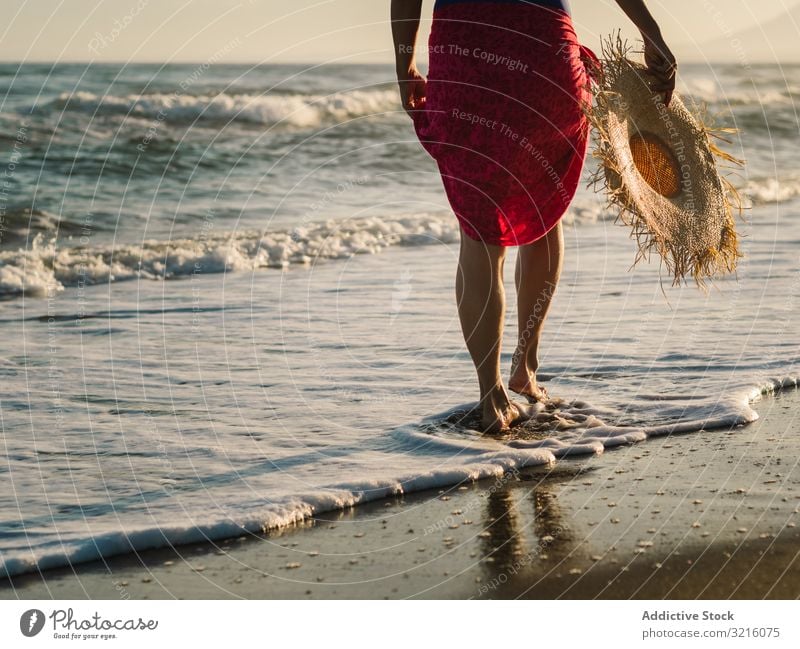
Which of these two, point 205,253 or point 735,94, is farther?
point 735,94

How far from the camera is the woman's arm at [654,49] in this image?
321 centimetres

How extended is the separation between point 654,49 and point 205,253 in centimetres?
453

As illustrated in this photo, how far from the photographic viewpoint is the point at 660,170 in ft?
12.1

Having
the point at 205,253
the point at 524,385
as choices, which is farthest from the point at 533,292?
the point at 205,253

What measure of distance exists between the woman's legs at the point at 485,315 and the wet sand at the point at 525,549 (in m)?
0.45

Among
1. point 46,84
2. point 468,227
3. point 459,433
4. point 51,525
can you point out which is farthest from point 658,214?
point 46,84

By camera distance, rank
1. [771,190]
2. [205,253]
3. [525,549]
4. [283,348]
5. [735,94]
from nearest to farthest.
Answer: [525,549] → [283,348] → [205,253] → [771,190] → [735,94]

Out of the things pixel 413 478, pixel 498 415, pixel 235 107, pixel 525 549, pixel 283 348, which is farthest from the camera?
pixel 235 107

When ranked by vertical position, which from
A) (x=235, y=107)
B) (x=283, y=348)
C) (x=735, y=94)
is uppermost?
(x=735, y=94)

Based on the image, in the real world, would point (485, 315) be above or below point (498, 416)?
above

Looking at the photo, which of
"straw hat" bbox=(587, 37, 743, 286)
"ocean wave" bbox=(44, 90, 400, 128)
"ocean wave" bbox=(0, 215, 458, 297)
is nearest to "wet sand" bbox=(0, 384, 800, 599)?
"straw hat" bbox=(587, 37, 743, 286)

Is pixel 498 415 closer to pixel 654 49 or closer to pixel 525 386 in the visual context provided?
pixel 525 386

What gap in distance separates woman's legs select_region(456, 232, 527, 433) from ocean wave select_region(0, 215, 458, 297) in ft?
12.4

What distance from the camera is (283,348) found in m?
4.54
